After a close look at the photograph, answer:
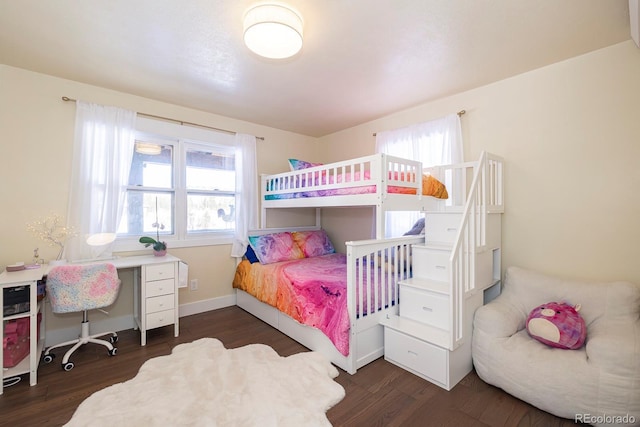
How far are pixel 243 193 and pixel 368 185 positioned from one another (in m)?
1.89

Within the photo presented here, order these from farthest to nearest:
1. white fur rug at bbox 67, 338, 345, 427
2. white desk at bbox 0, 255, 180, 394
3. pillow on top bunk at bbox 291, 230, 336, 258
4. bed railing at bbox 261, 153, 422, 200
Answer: pillow on top bunk at bbox 291, 230, 336, 258 → white desk at bbox 0, 255, 180, 394 → bed railing at bbox 261, 153, 422, 200 → white fur rug at bbox 67, 338, 345, 427

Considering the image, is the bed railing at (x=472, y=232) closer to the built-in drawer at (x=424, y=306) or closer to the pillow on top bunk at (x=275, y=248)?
the built-in drawer at (x=424, y=306)

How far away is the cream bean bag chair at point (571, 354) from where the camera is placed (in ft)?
4.98

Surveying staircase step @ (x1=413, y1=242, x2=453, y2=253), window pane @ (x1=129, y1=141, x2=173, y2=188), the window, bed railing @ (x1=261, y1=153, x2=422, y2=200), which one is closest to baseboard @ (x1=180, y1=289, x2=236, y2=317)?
the window

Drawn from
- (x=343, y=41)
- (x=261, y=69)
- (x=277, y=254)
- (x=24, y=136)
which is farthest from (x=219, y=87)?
(x=277, y=254)

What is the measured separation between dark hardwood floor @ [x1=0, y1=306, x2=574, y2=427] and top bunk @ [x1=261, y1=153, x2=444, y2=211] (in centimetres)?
135

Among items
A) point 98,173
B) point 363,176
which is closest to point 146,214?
point 98,173

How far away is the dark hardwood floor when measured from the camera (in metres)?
1.65

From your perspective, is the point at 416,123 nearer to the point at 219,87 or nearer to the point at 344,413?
the point at 219,87

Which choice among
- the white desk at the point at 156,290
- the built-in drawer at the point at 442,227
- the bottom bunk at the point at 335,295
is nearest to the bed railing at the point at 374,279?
the bottom bunk at the point at 335,295

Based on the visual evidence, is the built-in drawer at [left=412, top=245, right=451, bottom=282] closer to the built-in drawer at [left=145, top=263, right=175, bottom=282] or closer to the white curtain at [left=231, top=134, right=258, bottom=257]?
the white curtain at [left=231, top=134, right=258, bottom=257]

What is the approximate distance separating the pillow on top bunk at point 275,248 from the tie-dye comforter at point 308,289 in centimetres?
12

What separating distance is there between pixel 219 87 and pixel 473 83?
2516mm

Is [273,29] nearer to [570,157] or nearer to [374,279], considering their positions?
[374,279]
